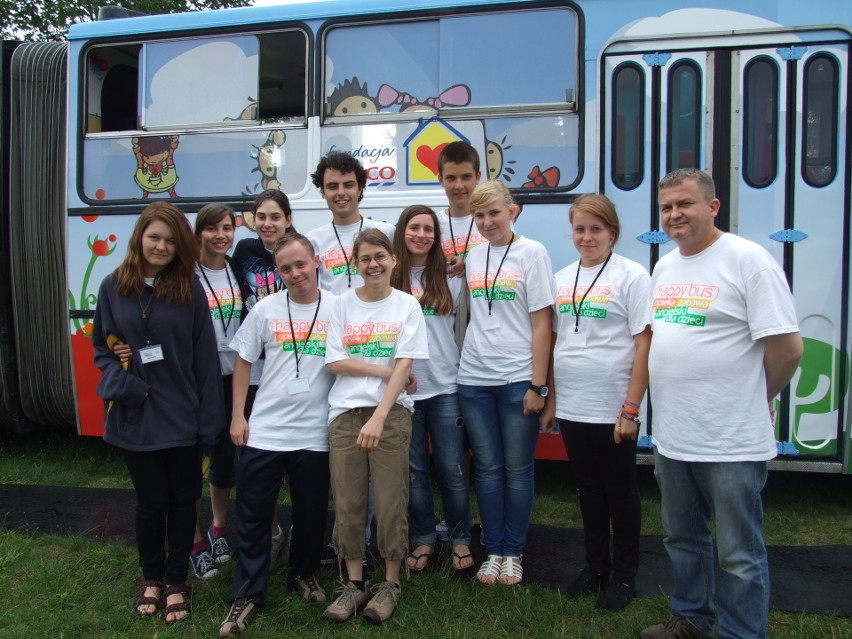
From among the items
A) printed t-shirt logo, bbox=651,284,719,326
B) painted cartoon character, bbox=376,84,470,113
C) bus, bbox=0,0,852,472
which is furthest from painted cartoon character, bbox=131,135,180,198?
printed t-shirt logo, bbox=651,284,719,326

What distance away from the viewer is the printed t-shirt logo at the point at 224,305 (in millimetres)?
3469

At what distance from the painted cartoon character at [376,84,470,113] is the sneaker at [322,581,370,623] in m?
2.76

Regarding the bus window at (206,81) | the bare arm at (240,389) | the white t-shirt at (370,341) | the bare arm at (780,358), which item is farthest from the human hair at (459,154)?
the bare arm at (780,358)

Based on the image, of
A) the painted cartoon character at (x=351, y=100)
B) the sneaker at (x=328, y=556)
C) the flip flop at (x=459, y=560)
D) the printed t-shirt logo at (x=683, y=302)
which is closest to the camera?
the printed t-shirt logo at (x=683, y=302)

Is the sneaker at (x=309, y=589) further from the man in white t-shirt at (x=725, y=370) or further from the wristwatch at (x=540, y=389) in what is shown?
the man in white t-shirt at (x=725, y=370)

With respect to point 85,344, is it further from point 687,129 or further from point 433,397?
point 687,129

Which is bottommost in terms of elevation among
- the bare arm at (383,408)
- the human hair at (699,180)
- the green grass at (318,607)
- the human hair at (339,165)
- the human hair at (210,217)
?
the green grass at (318,607)

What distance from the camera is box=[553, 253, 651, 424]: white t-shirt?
295cm

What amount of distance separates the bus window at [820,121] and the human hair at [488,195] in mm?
1957

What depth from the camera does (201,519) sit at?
4.46 meters

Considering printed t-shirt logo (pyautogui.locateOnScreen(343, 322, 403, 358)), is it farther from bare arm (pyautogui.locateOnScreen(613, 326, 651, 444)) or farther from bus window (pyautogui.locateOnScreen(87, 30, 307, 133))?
bus window (pyautogui.locateOnScreen(87, 30, 307, 133))

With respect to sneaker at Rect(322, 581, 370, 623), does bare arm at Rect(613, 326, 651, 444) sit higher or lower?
higher

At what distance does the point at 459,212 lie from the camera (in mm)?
3514

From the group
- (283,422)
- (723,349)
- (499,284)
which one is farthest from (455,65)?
(723,349)
